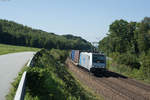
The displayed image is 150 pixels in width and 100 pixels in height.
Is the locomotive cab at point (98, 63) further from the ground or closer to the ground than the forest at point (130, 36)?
closer to the ground

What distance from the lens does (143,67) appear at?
939 inches

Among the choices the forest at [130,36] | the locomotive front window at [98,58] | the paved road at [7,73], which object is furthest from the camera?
the forest at [130,36]

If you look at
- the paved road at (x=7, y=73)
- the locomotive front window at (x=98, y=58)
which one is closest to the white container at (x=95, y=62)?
the locomotive front window at (x=98, y=58)

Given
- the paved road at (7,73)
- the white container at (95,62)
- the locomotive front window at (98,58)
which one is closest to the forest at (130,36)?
the locomotive front window at (98,58)

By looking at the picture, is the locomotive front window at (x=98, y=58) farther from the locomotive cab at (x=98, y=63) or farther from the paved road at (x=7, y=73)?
the paved road at (x=7, y=73)

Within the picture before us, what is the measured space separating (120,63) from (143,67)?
22.3ft

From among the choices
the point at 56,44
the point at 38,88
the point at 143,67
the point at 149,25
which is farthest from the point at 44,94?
the point at 56,44

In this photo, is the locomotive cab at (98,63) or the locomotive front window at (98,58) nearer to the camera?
the locomotive cab at (98,63)

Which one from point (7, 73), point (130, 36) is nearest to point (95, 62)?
point (7, 73)

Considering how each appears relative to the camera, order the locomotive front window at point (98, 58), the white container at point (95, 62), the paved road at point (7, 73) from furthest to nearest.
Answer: the locomotive front window at point (98, 58), the white container at point (95, 62), the paved road at point (7, 73)

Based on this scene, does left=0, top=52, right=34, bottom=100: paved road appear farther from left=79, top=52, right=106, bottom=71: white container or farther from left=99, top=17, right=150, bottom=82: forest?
left=99, top=17, right=150, bottom=82: forest

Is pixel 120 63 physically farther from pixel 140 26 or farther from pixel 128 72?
pixel 140 26

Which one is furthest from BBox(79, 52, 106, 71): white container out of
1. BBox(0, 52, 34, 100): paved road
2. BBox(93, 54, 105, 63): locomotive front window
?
BBox(0, 52, 34, 100): paved road

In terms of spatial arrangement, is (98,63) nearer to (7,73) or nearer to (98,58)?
(98,58)
